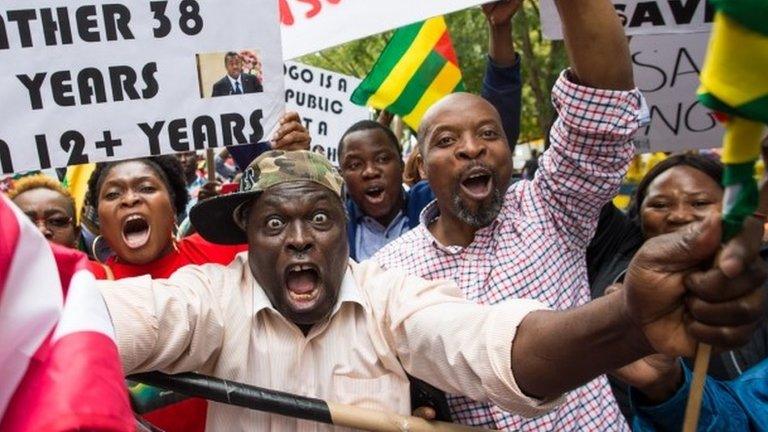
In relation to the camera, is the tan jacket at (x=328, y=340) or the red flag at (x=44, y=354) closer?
the red flag at (x=44, y=354)

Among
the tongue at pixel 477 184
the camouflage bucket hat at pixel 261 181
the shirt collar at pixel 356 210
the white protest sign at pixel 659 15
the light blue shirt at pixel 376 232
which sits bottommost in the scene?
the light blue shirt at pixel 376 232

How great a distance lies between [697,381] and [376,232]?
10.6 feet

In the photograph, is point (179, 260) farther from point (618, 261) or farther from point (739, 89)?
point (739, 89)

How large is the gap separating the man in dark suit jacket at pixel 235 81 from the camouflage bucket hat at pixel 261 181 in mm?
957

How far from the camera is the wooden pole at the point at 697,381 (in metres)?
1.54

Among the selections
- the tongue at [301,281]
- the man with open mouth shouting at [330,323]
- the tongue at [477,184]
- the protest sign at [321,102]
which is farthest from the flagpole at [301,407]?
the protest sign at [321,102]

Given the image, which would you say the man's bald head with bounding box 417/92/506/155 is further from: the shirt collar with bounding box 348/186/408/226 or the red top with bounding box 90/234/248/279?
the shirt collar with bounding box 348/186/408/226

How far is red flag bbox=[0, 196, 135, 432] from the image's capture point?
1360mm

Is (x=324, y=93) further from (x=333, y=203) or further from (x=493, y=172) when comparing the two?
(x=333, y=203)

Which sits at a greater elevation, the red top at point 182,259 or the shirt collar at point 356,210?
the red top at point 182,259

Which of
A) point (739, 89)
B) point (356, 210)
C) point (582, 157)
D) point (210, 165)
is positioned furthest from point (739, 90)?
point (210, 165)

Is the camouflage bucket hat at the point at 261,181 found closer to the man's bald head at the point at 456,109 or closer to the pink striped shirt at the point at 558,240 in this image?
the pink striped shirt at the point at 558,240

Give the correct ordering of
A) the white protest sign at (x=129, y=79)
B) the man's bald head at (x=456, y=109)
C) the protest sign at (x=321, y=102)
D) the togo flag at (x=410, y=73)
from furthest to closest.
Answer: the protest sign at (x=321, y=102) < the togo flag at (x=410, y=73) < the white protest sign at (x=129, y=79) < the man's bald head at (x=456, y=109)

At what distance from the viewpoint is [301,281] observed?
2.49 m
